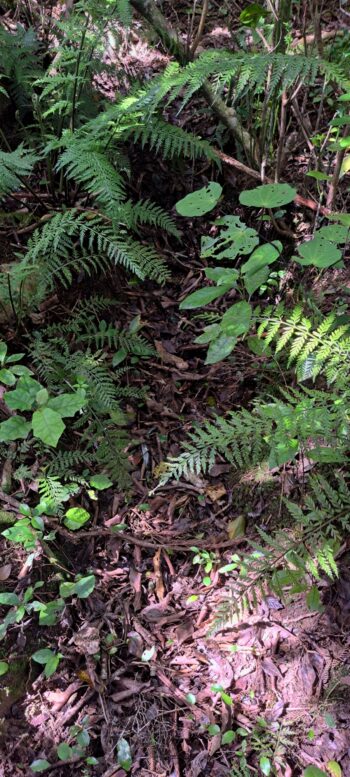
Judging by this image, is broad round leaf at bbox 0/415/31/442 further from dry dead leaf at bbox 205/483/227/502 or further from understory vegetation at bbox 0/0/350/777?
dry dead leaf at bbox 205/483/227/502

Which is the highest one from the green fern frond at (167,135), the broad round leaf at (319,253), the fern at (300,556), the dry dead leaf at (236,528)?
the green fern frond at (167,135)

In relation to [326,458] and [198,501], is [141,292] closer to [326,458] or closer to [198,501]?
[198,501]

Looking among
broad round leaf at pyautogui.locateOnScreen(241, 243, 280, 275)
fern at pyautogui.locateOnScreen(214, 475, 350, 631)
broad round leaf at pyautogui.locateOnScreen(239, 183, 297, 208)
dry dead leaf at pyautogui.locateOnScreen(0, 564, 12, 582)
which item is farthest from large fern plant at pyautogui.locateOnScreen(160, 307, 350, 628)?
dry dead leaf at pyautogui.locateOnScreen(0, 564, 12, 582)

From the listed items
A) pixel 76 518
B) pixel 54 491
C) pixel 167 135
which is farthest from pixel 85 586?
pixel 167 135

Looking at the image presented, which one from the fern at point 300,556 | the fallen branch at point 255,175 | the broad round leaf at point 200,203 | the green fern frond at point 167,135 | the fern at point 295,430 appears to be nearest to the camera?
the fern at point 300,556

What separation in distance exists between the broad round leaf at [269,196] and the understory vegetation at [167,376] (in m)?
0.02

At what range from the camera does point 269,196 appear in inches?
106

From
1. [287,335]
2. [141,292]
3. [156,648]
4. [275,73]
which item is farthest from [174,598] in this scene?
[275,73]

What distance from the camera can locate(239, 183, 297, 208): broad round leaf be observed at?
8.73ft

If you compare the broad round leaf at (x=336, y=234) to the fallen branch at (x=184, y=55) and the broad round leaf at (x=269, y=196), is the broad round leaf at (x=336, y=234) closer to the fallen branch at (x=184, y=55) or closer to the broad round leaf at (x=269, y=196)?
the broad round leaf at (x=269, y=196)

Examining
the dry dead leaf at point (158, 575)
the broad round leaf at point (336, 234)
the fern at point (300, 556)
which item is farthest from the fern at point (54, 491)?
the broad round leaf at point (336, 234)

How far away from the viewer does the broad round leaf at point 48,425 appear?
2.29 metres

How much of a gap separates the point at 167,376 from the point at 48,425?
38.3 inches

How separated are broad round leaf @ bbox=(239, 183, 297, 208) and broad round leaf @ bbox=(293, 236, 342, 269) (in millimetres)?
258
